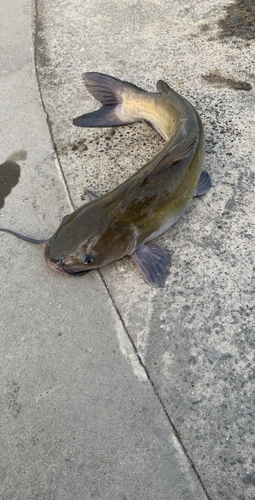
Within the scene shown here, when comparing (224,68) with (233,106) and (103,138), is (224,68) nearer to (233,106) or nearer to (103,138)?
(233,106)

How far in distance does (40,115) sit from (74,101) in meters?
0.36

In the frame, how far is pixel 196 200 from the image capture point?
2.66 m

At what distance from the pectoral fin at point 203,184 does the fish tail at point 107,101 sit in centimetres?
88

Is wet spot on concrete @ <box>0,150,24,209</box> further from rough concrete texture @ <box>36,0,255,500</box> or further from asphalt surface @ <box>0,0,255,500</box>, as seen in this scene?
rough concrete texture @ <box>36,0,255,500</box>

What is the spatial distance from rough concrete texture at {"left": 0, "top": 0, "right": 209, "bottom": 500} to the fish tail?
927 mm

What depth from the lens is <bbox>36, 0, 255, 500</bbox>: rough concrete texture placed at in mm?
1828

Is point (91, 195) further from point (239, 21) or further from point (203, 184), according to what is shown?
point (239, 21)

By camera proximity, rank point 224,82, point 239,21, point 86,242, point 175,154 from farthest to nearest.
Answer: point 239,21 → point 224,82 → point 175,154 → point 86,242

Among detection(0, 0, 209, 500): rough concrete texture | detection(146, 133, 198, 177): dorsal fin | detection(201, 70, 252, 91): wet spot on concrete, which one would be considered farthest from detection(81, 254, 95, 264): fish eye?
detection(201, 70, 252, 91): wet spot on concrete

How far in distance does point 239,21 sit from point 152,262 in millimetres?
3251

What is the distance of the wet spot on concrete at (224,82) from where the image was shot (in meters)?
3.40

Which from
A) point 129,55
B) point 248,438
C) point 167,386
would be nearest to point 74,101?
point 129,55

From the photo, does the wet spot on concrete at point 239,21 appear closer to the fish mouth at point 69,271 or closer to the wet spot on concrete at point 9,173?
the wet spot on concrete at point 9,173

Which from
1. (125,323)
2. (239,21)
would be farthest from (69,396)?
(239,21)
